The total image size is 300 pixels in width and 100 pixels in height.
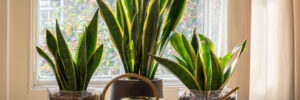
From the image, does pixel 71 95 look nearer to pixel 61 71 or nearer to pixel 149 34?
pixel 61 71

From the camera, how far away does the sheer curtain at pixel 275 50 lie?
1250 mm

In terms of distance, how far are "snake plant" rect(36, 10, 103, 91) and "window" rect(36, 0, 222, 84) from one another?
474mm

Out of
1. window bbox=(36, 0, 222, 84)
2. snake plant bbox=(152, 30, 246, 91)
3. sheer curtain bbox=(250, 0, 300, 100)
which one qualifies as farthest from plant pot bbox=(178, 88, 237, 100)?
window bbox=(36, 0, 222, 84)

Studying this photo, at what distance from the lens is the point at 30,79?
1.35 meters

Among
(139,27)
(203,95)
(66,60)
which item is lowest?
(203,95)

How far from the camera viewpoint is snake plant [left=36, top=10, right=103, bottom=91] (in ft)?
3.06

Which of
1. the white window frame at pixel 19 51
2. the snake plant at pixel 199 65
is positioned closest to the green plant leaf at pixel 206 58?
the snake plant at pixel 199 65

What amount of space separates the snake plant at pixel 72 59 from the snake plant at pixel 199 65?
0.21 m

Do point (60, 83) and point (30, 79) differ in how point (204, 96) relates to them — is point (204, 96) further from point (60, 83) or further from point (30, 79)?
point (30, 79)

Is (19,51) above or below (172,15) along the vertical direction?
below

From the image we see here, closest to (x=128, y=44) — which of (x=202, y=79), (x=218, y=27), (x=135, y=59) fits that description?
(x=135, y=59)

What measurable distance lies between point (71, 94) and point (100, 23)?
65 cm

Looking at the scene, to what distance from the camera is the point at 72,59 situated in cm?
96

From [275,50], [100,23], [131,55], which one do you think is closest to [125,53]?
[131,55]
